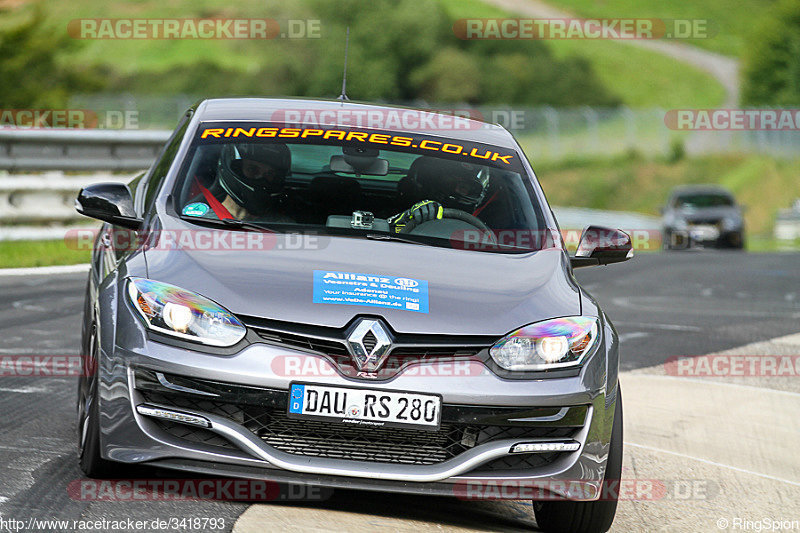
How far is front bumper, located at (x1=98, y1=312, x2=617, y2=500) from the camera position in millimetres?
4547

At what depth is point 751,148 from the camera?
52.0 metres

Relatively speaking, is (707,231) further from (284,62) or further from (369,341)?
(284,62)

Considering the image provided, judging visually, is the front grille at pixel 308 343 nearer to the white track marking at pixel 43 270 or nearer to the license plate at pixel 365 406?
the license plate at pixel 365 406

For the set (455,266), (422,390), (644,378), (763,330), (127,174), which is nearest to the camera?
(422,390)

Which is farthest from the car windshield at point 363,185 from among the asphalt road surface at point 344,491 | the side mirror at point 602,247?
the asphalt road surface at point 344,491

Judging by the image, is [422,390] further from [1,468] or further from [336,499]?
[1,468]

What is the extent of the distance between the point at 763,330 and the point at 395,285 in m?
8.02

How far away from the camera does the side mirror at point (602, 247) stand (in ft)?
19.6

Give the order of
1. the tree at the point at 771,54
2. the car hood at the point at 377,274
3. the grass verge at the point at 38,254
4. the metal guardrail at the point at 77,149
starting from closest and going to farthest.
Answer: the car hood at the point at 377,274 < the grass verge at the point at 38,254 < the metal guardrail at the point at 77,149 < the tree at the point at 771,54

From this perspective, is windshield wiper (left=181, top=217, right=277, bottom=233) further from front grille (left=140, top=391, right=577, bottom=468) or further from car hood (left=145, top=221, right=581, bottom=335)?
front grille (left=140, top=391, right=577, bottom=468)

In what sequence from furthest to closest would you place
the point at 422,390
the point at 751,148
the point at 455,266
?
the point at 751,148
the point at 455,266
the point at 422,390

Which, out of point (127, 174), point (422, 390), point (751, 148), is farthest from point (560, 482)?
point (751, 148)

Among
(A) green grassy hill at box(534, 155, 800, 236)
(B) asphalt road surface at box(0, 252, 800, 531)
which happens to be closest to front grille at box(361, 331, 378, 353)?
(B) asphalt road surface at box(0, 252, 800, 531)

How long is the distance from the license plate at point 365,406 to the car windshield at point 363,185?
42.0 inches
